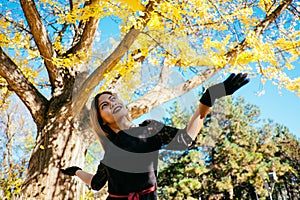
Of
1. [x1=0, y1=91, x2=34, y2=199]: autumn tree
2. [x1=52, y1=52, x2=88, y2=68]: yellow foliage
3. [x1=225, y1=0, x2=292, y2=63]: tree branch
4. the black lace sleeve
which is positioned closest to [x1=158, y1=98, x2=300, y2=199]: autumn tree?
[x1=0, y1=91, x2=34, y2=199]: autumn tree

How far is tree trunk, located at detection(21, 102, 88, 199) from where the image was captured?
2809 mm

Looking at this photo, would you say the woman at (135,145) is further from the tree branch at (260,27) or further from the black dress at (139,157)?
the tree branch at (260,27)

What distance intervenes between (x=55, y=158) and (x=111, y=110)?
1.66 m

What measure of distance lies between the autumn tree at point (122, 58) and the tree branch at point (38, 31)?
0.01 m

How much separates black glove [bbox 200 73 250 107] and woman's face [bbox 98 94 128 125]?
0.60m

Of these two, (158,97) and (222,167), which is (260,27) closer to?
(158,97)

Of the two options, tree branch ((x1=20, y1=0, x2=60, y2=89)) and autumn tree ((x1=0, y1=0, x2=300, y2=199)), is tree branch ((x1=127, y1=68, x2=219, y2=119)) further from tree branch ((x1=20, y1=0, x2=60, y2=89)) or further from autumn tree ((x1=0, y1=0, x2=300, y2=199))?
tree branch ((x1=20, y1=0, x2=60, y2=89))

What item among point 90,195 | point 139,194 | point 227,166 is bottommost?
point 139,194

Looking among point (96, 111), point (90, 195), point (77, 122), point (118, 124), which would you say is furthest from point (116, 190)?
point (90, 195)

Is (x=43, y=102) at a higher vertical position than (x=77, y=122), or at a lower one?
higher

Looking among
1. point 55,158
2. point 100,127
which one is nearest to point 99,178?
point 100,127

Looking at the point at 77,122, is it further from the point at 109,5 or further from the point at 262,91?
the point at 262,91

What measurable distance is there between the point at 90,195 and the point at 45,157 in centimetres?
171

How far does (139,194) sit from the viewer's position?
1.42 metres
